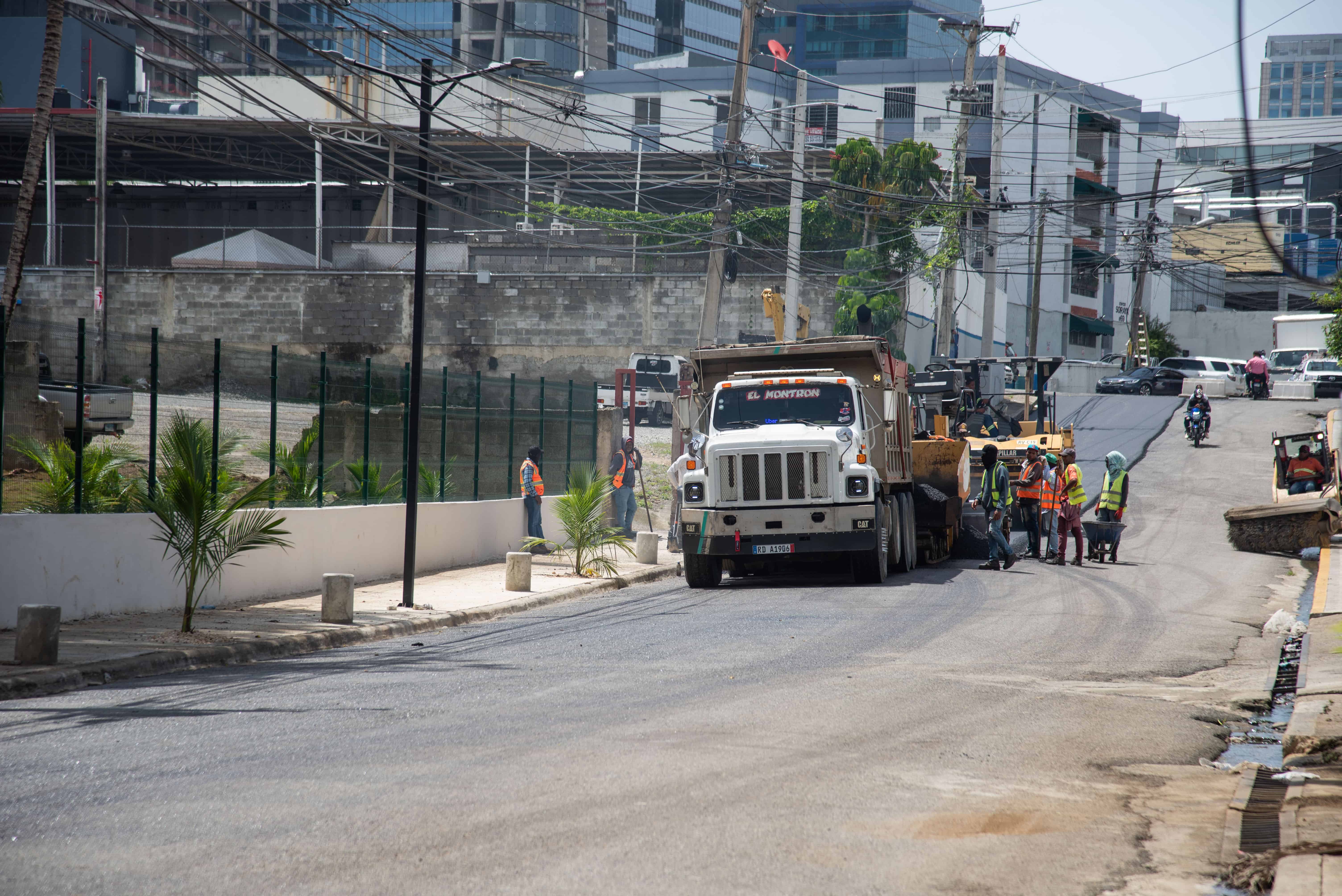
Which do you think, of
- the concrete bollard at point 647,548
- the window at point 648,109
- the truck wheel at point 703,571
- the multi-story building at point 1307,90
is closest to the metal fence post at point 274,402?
the truck wheel at point 703,571

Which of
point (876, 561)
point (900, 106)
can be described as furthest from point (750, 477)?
point (900, 106)

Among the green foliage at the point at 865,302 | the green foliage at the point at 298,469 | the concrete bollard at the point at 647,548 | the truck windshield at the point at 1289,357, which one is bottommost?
the concrete bollard at the point at 647,548

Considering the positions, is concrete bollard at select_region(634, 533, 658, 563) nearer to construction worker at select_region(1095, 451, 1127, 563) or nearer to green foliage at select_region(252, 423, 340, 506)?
green foliage at select_region(252, 423, 340, 506)

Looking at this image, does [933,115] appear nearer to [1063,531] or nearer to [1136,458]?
[1136,458]

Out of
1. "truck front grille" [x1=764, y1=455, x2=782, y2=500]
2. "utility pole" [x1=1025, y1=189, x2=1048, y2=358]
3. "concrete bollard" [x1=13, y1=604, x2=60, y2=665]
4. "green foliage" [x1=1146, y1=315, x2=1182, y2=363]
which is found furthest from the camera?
"green foliage" [x1=1146, y1=315, x2=1182, y2=363]

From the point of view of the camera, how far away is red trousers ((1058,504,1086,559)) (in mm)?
20984

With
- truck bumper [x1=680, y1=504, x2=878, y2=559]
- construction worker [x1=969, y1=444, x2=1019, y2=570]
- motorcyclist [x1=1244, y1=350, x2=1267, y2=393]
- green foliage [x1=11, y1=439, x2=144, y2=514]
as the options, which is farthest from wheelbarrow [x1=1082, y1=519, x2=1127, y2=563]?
motorcyclist [x1=1244, y1=350, x2=1267, y2=393]

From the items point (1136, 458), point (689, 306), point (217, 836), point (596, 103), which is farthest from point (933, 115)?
point (217, 836)

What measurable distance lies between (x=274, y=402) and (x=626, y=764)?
35.3ft

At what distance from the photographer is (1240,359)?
79.4m

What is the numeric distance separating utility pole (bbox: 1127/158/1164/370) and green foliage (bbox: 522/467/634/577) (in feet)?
115

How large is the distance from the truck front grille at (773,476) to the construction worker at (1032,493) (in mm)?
6458

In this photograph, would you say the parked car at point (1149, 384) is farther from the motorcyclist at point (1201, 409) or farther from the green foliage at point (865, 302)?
the motorcyclist at point (1201, 409)

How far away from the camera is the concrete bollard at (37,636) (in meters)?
10.3
